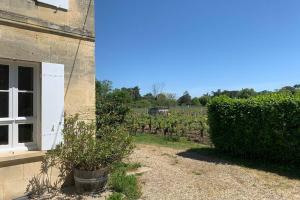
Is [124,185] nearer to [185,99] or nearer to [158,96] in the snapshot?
[158,96]

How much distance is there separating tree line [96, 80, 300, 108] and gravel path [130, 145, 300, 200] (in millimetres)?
3326

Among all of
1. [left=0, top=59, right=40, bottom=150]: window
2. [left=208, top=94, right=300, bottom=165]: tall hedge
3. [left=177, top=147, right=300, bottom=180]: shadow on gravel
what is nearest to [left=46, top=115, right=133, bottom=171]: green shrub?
[left=0, top=59, right=40, bottom=150]: window

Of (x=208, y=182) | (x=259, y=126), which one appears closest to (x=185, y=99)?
(x=259, y=126)

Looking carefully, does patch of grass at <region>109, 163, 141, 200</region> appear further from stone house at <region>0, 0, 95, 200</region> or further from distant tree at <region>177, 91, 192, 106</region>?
distant tree at <region>177, 91, 192, 106</region>

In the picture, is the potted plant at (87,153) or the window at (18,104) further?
the potted plant at (87,153)

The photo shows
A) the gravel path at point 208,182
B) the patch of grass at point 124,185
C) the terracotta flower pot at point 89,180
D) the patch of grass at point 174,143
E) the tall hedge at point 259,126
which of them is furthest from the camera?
the patch of grass at point 174,143

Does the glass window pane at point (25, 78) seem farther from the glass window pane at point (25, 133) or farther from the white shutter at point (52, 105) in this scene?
the glass window pane at point (25, 133)

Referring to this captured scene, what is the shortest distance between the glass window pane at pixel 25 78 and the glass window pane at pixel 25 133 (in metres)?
0.66

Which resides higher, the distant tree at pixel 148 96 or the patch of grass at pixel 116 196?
the distant tree at pixel 148 96

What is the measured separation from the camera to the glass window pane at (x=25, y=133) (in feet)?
19.1

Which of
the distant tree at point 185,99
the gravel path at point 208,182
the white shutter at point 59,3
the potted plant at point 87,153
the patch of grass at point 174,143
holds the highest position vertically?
the distant tree at point 185,99

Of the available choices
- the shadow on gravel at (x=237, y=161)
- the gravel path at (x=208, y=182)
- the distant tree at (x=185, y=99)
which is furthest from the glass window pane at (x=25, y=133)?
the distant tree at (x=185, y=99)

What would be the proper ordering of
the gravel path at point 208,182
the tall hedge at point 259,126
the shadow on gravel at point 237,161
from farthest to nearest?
the tall hedge at point 259,126, the shadow on gravel at point 237,161, the gravel path at point 208,182

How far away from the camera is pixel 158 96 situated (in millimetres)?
71500
